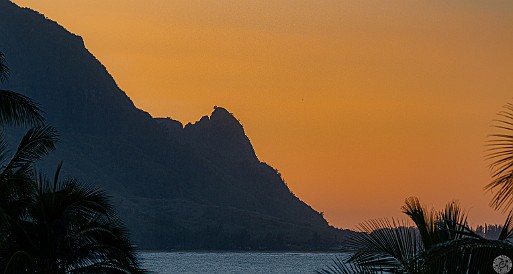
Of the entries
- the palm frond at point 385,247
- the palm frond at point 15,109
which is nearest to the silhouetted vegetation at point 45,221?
the palm frond at point 15,109

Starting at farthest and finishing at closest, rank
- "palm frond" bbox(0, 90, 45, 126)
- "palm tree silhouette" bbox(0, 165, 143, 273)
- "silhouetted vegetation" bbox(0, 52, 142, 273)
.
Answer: "palm tree silhouette" bbox(0, 165, 143, 273)
"silhouetted vegetation" bbox(0, 52, 142, 273)
"palm frond" bbox(0, 90, 45, 126)

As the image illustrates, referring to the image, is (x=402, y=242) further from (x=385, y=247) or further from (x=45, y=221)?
(x=45, y=221)

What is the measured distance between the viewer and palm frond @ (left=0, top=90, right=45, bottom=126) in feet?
93.5

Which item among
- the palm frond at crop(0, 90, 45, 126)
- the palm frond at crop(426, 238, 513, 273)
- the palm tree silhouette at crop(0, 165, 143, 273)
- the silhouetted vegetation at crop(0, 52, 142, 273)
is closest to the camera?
the palm frond at crop(426, 238, 513, 273)

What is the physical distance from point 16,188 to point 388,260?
11756mm

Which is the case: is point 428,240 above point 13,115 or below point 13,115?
below

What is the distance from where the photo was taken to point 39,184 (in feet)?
98.9

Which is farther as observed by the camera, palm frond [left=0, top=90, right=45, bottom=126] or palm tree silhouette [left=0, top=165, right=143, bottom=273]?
palm tree silhouette [left=0, top=165, right=143, bottom=273]

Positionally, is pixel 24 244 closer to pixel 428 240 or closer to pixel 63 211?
pixel 63 211

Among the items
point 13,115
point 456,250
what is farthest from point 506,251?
point 13,115

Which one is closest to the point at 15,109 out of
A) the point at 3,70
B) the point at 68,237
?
the point at 3,70

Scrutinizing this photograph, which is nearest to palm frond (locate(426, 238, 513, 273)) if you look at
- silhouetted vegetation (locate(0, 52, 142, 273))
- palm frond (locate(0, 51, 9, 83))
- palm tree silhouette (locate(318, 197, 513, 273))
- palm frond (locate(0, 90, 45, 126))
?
palm tree silhouette (locate(318, 197, 513, 273))

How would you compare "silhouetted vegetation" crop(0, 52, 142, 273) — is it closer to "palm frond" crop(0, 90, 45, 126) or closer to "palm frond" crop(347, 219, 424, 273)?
"palm frond" crop(0, 90, 45, 126)

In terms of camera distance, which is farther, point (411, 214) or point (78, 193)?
point (78, 193)
